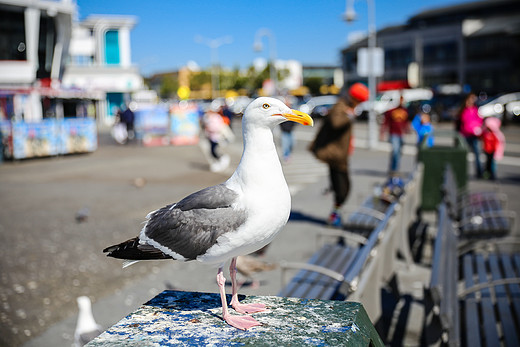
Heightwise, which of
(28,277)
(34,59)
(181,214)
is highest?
(34,59)

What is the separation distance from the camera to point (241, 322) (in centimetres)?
205

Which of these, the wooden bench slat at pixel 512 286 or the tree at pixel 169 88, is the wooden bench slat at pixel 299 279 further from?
the tree at pixel 169 88

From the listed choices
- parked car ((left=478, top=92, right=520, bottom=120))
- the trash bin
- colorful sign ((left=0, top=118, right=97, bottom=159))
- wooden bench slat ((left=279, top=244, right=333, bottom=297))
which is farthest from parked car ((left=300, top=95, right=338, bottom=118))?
wooden bench slat ((left=279, top=244, right=333, bottom=297))

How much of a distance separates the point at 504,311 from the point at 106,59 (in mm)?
48765

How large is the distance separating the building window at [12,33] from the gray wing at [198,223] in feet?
108

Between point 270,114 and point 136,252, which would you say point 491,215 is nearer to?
point 270,114

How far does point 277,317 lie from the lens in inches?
84.7

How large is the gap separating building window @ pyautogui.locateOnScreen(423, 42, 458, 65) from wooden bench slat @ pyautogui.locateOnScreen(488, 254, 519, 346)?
59.2 meters

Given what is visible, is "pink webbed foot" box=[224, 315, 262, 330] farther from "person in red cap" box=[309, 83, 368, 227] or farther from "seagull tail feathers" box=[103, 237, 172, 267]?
"person in red cap" box=[309, 83, 368, 227]

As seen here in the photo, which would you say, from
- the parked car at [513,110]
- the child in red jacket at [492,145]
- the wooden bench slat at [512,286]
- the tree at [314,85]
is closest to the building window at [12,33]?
the child in red jacket at [492,145]

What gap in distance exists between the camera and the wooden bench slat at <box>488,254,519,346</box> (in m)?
3.19

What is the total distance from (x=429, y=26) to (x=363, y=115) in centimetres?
2837

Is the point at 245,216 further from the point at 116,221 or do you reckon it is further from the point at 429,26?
the point at 429,26

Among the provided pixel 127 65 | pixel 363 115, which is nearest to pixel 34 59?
pixel 127 65
